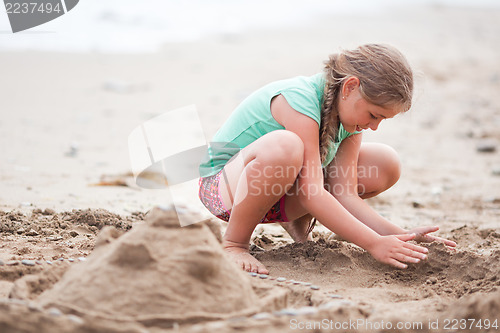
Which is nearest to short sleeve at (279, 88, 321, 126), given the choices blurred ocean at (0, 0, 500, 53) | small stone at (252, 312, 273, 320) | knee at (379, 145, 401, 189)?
knee at (379, 145, 401, 189)

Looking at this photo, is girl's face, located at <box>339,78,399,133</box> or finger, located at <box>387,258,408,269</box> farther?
girl's face, located at <box>339,78,399,133</box>

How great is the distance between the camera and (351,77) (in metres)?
2.78

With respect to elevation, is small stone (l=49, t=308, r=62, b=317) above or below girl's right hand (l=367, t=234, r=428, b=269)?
above

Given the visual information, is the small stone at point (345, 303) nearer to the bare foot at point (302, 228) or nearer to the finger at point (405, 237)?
the finger at point (405, 237)

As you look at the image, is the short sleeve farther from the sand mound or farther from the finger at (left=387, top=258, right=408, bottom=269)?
the sand mound

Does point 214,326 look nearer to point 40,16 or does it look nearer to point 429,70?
point 40,16

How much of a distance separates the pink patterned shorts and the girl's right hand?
593 millimetres

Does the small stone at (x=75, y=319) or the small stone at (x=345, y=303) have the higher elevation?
the small stone at (x=75, y=319)

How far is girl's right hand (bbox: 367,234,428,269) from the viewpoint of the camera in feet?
8.73

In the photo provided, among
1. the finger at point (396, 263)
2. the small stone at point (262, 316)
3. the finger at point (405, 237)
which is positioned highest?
the small stone at point (262, 316)

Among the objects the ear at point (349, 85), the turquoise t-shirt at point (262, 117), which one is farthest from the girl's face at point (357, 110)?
the turquoise t-shirt at point (262, 117)

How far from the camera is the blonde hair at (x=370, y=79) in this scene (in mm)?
2744

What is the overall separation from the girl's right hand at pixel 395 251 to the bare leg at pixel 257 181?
1.69ft

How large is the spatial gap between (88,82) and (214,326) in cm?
640
